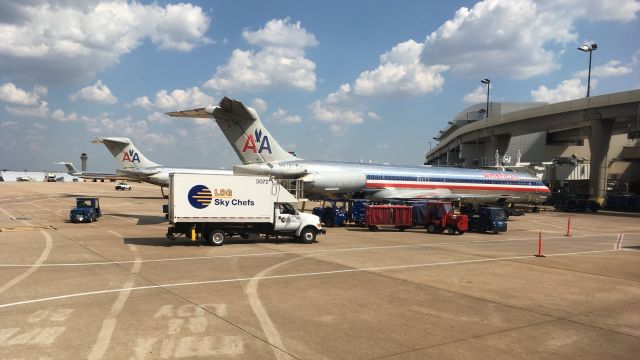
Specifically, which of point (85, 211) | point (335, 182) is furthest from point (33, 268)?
point (335, 182)

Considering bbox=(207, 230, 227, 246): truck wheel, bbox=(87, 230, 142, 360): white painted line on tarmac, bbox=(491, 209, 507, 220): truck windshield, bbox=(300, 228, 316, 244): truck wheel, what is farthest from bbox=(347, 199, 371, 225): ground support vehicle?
bbox=(87, 230, 142, 360): white painted line on tarmac

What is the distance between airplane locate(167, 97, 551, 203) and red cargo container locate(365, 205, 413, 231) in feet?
19.4

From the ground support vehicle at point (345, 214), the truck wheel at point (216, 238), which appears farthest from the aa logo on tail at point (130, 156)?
the truck wheel at point (216, 238)

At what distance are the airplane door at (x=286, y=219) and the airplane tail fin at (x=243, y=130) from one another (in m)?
9.89

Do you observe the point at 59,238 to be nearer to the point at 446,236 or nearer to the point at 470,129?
the point at 446,236

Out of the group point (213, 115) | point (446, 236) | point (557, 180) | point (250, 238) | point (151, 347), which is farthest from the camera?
point (557, 180)

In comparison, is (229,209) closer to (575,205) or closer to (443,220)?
(443,220)

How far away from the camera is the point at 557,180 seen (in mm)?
70562

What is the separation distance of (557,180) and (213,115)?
5723 centimetres

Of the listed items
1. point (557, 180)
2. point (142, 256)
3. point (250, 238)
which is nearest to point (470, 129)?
point (557, 180)

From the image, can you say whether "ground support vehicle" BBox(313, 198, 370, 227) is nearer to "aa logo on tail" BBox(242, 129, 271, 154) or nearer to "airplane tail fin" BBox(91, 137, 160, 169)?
"aa logo on tail" BBox(242, 129, 271, 154)

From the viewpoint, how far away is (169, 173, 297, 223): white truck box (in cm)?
2073

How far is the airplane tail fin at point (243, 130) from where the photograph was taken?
3083cm

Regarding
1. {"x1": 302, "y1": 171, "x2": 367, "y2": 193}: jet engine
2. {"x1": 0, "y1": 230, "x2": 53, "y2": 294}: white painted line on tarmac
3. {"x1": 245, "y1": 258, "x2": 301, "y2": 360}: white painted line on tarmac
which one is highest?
{"x1": 302, "y1": 171, "x2": 367, "y2": 193}: jet engine
